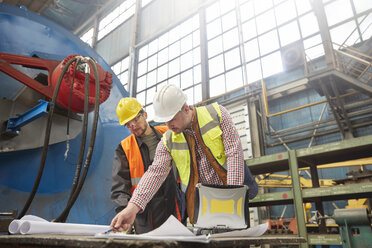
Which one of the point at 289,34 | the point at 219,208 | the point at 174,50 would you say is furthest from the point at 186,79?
the point at 219,208

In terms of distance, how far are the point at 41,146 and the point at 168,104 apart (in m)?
1.10

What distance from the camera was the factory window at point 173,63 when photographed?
431 inches

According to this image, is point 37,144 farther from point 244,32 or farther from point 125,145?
point 244,32

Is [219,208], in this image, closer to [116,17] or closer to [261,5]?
[261,5]

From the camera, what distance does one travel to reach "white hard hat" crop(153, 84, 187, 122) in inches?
74.4

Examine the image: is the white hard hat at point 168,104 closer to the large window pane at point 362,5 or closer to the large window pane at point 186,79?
the large window pane at point 362,5

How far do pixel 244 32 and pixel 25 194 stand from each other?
901cm

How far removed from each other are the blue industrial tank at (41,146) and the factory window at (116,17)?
41.7ft

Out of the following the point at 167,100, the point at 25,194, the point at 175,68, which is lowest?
the point at 25,194

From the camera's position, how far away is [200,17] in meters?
11.2

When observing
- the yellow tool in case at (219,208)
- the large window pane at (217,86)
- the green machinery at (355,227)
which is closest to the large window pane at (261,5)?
the large window pane at (217,86)

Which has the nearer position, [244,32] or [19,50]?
[19,50]

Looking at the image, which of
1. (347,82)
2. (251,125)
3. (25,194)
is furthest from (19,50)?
(251,125)

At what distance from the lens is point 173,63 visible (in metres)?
11.9
